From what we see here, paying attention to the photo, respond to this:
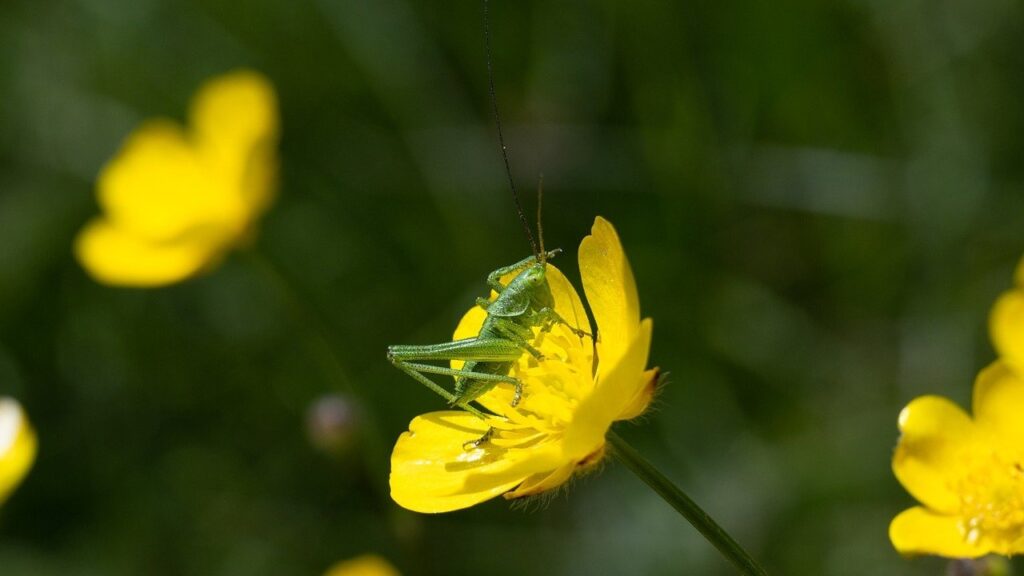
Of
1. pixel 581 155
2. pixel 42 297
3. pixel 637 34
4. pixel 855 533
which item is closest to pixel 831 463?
pixel 855 533

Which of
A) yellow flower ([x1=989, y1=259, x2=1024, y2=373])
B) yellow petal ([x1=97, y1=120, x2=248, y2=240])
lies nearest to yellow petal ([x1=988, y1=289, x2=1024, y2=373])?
yellow flower ([x1=989, y1=259, x2=1024, y2=373])

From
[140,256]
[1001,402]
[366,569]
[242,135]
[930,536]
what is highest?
[1001,402]

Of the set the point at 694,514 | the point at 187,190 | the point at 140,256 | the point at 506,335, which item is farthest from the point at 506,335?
the point at 187,190

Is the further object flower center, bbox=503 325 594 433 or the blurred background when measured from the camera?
the blurred background

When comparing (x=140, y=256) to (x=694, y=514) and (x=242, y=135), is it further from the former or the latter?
(x=694, y=514)

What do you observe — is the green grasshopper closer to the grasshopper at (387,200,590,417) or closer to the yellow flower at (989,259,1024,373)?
the grasshopper at (387,200,590,417)

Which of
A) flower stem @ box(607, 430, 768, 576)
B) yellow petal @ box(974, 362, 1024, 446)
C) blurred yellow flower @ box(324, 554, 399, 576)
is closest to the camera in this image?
flower stem @ box(607, 430, 768, 576)

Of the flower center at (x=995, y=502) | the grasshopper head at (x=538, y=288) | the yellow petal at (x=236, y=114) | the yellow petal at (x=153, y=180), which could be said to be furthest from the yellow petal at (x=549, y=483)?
the yellow petal at (x=153, y=180)
